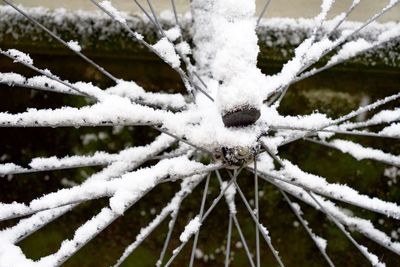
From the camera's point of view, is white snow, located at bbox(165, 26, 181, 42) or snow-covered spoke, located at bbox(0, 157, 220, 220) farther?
white snow, located at bbox(165, 26, 181, 42)

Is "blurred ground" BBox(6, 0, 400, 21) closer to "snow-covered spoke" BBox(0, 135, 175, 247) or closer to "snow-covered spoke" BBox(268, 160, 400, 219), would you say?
"snow-covered spoke" BBox(0, 135, 175, 247)

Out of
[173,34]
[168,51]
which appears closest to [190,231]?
[168,51]

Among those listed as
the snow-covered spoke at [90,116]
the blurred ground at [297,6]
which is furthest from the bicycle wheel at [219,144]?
the blurred ground at [297,6]

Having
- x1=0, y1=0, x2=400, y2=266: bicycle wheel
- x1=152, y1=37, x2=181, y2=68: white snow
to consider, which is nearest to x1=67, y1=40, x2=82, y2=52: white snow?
x1=0, y1=0, x2=400, y2=266: bicycle wheel

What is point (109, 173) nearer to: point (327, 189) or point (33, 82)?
point (33, 82)

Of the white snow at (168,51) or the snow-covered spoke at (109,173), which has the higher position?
the white snow at (168,51)

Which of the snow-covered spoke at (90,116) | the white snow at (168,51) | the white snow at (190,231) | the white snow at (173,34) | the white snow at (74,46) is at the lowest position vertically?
the white snow at (190,231)

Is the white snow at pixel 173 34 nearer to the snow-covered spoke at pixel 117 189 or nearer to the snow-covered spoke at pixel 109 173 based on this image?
the snow-covered spoke at pixel 109 173

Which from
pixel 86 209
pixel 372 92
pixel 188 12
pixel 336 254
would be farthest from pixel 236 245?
pixel 188 12

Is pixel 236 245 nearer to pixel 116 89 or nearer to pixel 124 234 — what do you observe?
pixel 124 234
